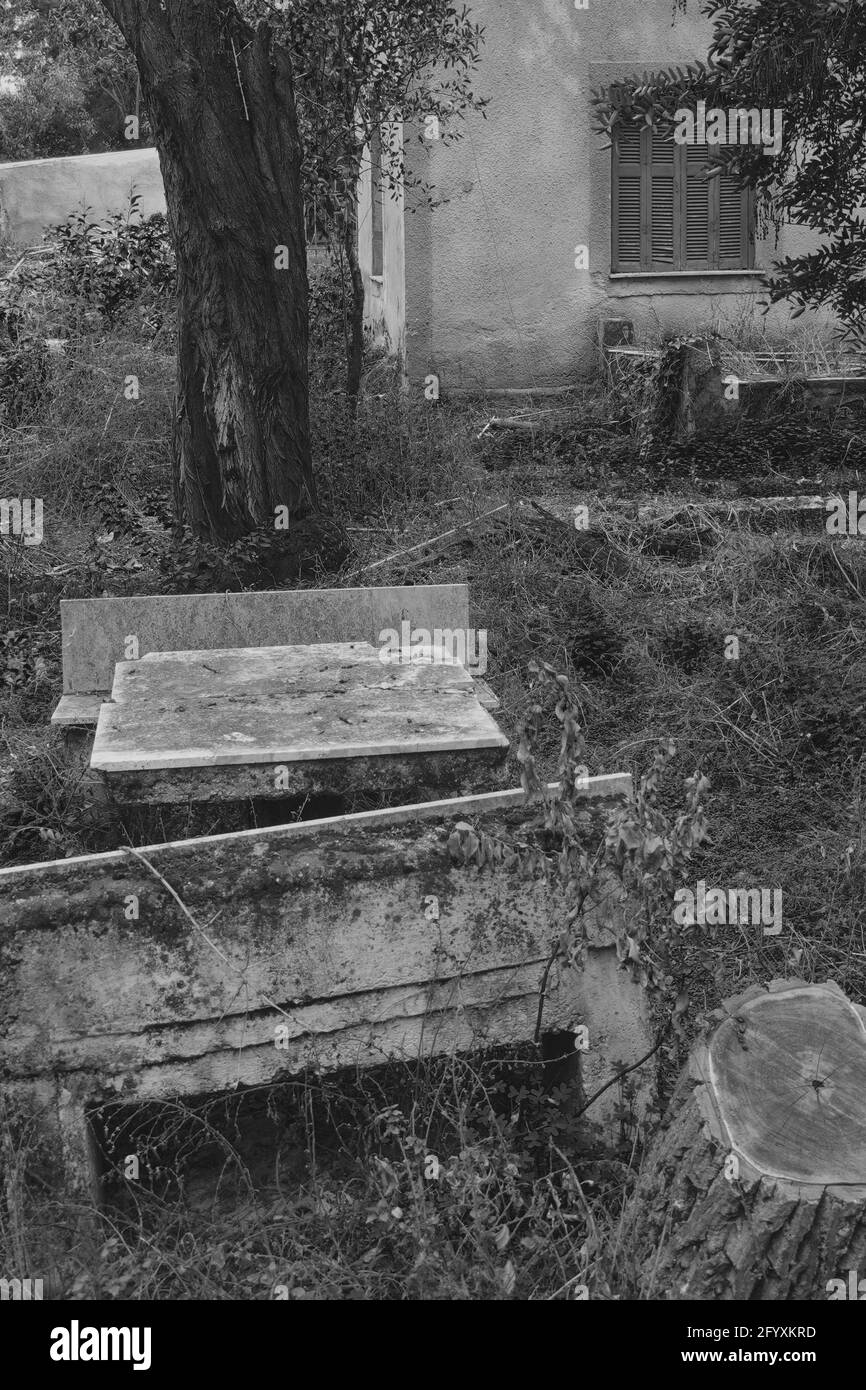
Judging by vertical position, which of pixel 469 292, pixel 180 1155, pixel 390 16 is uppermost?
pixel 390 16

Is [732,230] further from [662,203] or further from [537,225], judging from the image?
[537,225]

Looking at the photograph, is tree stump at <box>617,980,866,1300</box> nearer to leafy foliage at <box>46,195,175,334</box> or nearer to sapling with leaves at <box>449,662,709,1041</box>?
sapling with leaves at <box>449,662,709,1041</box>

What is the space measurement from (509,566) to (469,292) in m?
5.12

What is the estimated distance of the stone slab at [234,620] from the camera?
17.7 feet

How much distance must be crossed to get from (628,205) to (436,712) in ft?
27.5

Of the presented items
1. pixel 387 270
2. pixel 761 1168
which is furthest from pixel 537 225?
pixel 761 1168

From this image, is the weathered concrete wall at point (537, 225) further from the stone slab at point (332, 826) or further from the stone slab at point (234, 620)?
the stone slab at point (332, 826)

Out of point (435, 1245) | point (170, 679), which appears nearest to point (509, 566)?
point (170, 679)

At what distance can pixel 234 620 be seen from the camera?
5.54m

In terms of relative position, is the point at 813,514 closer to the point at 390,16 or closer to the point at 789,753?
the point at 789,753

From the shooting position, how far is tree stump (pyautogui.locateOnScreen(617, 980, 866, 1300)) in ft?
9.09

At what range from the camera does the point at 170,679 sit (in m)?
4.75

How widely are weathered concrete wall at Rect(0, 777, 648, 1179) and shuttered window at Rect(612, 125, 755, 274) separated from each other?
29.0ft

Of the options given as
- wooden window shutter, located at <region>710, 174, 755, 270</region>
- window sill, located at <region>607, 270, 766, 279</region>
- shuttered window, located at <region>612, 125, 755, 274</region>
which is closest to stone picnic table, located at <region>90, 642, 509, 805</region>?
window sill, located at <region>607, 270, 766, 279</region>
